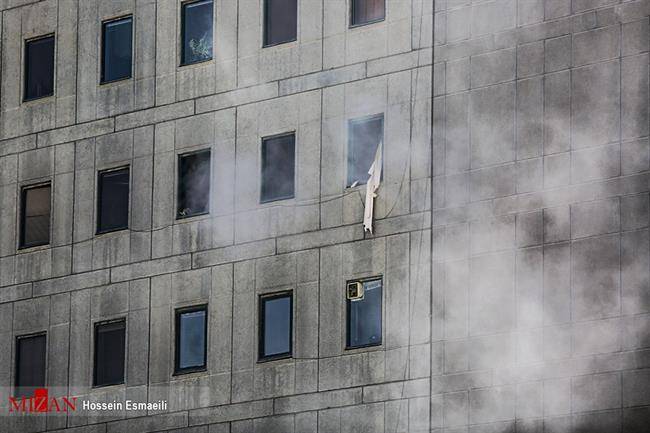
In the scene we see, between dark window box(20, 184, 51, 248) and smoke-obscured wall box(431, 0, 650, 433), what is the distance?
1319 cm

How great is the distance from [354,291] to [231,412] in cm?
479

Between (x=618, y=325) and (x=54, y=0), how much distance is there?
21133 millimetres

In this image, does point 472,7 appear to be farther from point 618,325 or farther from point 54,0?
point 54,0

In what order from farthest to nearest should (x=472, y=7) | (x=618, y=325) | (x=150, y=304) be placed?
(x=150, y=304), (x=472, y=7), (x=618, y=325)

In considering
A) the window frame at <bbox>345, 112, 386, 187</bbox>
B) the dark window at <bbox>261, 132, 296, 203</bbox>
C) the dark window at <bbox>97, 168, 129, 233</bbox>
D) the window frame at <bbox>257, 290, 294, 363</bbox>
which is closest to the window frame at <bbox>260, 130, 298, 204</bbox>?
the dark window at <bbox>261, 132, 296, 203</bbox>

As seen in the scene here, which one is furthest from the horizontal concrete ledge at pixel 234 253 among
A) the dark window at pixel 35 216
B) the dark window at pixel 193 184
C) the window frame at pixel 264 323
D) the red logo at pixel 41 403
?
the dark window at pixel 35 216

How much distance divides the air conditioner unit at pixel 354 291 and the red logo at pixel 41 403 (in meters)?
9.52

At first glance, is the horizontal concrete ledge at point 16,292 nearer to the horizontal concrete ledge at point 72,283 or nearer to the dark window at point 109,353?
the horizontal concrete ledge at point 72,283

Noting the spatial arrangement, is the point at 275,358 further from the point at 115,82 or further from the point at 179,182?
the point at 115,82

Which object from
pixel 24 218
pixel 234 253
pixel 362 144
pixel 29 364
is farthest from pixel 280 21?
pixel 29 364

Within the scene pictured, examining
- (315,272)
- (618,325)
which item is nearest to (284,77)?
(315,272)

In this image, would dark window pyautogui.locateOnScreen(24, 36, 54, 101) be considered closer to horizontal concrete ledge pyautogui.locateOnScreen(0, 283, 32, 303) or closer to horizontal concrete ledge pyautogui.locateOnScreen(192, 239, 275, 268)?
horizontal concrete ledge pyautogui.locateOnScreen(0, 283, 32, 303)

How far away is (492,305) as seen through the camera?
5922 centimetres

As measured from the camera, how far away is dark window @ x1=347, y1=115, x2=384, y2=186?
204 ft
